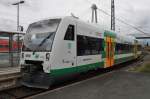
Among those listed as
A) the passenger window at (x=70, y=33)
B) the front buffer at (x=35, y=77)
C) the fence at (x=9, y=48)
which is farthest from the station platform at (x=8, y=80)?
the passenger window at (x=70, y=33)

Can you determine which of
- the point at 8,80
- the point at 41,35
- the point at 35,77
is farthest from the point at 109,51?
the point at 8,80

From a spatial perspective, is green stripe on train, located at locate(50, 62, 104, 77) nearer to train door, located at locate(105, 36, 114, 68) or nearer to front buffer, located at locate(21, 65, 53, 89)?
front buffer, located at locate(21, 65, 53, 89)

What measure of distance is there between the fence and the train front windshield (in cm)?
240

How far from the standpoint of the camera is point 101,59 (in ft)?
46.6

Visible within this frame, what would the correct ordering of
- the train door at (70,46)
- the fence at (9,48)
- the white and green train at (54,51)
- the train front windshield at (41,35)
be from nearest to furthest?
1. the white and green train at (54,51)
2. the train front windshield at (41,35)
3. the train door at (70,46)
4. the fence at (9,48)

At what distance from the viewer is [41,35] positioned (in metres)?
9.92

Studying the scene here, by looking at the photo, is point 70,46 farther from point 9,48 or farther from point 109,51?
point 109,51

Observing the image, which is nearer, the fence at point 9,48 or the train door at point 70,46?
the train door at point 70,46

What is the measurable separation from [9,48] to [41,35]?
148 inches

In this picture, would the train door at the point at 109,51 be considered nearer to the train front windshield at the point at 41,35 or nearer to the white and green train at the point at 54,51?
the white and green train at the point at 54,51

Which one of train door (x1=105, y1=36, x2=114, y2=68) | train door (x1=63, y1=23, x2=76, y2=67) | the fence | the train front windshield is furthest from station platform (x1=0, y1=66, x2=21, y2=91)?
train door (x1=105, y1=36, x2=114, y2=68)

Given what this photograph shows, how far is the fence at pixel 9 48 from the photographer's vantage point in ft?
41.5

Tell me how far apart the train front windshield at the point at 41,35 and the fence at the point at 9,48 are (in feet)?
7.87

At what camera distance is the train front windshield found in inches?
374
